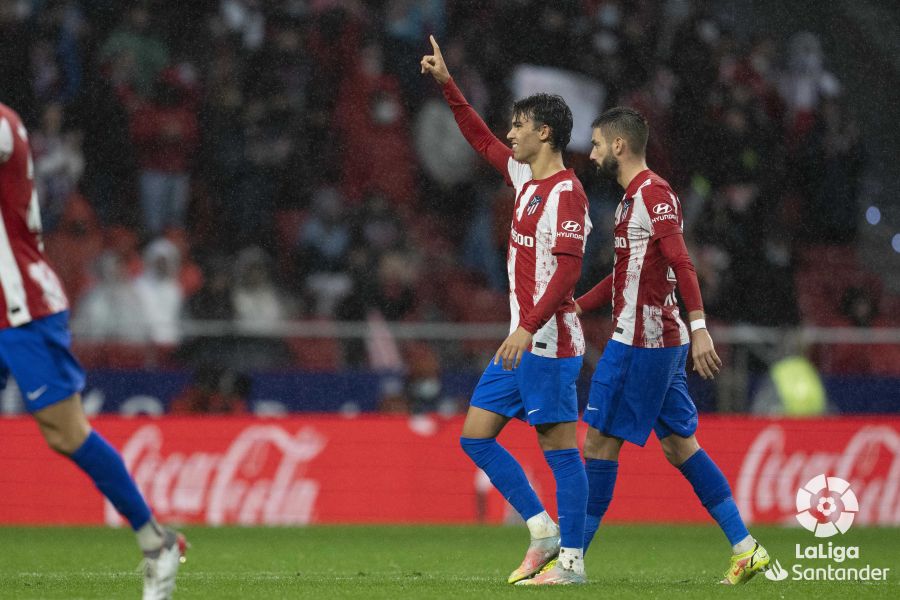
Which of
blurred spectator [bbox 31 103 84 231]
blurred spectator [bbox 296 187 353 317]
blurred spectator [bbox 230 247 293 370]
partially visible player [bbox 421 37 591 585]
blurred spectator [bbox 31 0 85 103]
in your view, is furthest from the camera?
blurred spectator [bbox 31 0 85 103]

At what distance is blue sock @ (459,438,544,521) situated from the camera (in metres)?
6.79

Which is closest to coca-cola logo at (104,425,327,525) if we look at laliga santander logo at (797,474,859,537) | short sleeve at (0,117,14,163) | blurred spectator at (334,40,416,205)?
laliga santander logo at (797,474,859,537)

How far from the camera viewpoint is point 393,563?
26.7ft

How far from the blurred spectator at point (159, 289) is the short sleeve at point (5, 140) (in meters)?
7.54

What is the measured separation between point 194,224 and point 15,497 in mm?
3782

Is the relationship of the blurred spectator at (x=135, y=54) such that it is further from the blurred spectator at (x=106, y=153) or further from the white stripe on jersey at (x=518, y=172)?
the white stripe on jersey at (x=518, y=172)

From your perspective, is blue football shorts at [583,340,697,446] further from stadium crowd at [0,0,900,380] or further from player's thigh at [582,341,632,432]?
stadium crowd at [0,0,900,380]

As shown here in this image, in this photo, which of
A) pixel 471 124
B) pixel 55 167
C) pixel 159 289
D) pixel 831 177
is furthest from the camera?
pixel 831 177

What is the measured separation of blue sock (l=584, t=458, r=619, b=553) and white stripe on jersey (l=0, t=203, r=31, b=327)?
2.90m

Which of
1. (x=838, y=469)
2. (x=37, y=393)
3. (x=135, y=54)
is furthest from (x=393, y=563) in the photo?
(x=135, y=54)

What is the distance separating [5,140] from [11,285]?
533 millimetres

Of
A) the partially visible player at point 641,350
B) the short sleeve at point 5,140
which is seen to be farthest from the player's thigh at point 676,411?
the short sleeve at point 5,140

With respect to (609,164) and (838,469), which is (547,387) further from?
(838,469)

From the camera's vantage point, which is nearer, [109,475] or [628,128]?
[109,475]
